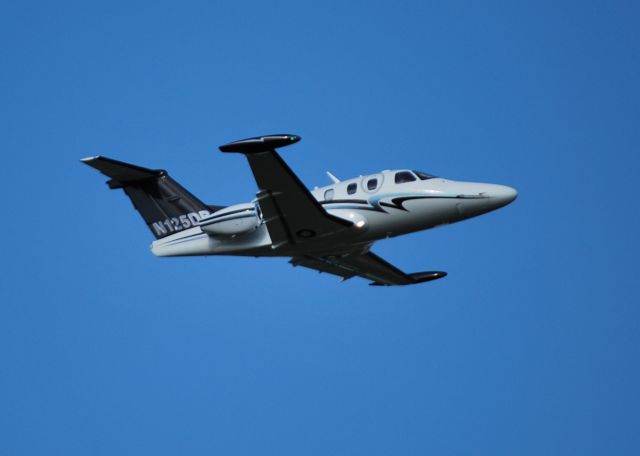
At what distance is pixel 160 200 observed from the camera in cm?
2827

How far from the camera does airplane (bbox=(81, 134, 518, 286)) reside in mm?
23250

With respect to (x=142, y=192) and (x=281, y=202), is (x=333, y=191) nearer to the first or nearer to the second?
(x=281, y=202)

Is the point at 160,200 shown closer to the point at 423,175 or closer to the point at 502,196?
the point at 423,175

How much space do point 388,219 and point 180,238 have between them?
7.11 m

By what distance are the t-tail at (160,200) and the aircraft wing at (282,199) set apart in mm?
4297

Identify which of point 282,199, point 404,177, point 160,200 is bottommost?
point 282,199

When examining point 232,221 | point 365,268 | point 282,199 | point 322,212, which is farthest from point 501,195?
point 232,221

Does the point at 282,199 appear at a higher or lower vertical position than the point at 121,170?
lower

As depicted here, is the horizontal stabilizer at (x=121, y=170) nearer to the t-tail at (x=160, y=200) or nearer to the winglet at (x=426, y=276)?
the t-tail at (x=160, y=200)

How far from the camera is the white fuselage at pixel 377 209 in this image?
24.2 m

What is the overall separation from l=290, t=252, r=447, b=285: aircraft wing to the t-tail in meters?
3.64

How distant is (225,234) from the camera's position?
2586 cm

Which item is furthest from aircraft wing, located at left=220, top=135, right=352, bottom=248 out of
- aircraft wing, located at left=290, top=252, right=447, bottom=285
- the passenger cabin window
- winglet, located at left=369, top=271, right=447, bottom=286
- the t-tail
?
winglet, located at left=369, top=271, right=447, bottom=286

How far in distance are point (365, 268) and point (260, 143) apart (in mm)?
9383
